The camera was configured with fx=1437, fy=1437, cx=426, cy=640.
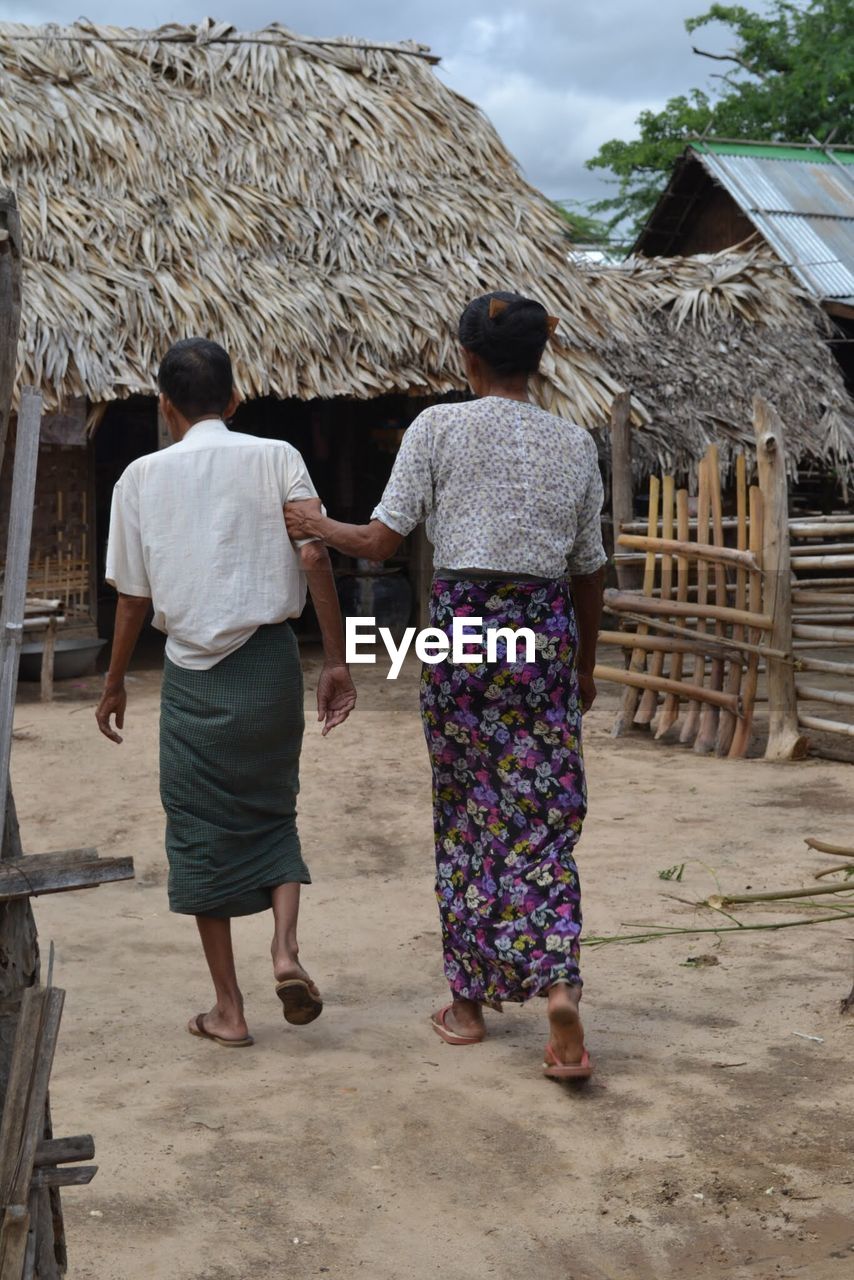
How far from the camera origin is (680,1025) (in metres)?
3.44

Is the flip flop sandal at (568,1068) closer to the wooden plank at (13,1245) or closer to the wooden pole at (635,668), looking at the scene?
the wooden plank at (13,1245)

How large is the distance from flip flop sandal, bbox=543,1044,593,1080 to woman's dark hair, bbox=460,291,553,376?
58.6 inches

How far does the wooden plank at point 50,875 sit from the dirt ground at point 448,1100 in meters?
0.83

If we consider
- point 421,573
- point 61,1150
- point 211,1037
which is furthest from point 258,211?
point 61,1150

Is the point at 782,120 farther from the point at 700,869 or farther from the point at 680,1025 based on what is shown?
the point at 680,1025

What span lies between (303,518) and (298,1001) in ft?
3.47

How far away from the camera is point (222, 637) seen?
3143mm

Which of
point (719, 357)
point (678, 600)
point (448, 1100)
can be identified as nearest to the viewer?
point (448, 1100)

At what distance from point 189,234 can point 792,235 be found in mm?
6060

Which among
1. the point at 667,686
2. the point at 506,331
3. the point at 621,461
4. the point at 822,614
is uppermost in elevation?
the point at 621,461

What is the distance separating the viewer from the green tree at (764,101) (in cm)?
1823

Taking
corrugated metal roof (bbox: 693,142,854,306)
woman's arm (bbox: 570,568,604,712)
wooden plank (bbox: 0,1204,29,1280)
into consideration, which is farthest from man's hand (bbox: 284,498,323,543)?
corrugated metal roof (bbox: 693,142,854,306)

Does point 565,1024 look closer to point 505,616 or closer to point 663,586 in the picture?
point 505,616

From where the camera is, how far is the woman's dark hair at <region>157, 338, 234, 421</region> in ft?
10.5
